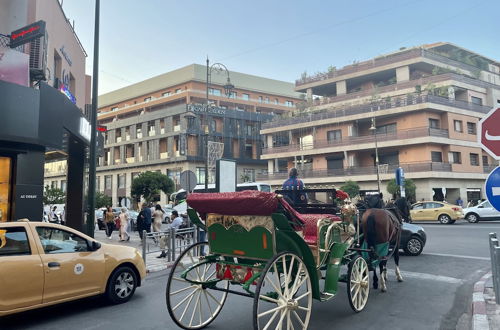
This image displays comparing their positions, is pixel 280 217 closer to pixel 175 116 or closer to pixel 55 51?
pixel 55 51

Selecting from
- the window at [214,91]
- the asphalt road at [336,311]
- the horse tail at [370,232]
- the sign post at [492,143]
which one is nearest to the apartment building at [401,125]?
the window at [214,91]

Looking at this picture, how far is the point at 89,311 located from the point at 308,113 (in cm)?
4256

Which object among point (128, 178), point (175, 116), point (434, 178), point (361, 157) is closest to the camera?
point (434, 178)

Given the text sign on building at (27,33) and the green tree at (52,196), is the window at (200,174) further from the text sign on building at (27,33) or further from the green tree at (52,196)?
the text sign on building at (27,33)

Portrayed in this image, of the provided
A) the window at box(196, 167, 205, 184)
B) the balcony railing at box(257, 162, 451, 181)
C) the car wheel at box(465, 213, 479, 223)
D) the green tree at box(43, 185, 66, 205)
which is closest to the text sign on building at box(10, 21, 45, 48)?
the green tree at box(43, 185, 66, 205)

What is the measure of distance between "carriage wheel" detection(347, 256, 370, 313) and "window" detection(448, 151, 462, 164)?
36296mm

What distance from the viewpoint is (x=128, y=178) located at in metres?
62.2

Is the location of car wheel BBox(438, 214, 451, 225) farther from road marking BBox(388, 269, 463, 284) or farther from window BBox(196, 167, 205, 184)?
window BBox(196, 167, 205, 184)

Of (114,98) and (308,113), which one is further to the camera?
(114,98)

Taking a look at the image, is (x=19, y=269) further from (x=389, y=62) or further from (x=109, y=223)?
(x=389, y=62)

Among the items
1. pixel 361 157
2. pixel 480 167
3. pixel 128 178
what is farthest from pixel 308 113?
pixel 128 178

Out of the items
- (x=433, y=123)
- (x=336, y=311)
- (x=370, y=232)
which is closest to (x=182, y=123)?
(x=433, y=123)

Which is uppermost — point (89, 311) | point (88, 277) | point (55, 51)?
point (55, 51)

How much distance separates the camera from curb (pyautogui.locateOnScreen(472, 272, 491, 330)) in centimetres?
483
